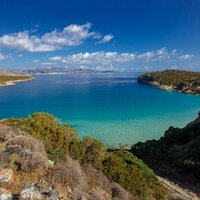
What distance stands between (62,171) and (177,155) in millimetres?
16281

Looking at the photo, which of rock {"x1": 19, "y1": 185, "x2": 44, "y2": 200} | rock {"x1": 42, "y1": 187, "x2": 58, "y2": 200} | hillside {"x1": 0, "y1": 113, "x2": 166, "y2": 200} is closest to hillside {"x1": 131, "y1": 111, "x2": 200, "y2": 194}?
hillside {"x1": 0, "y1": 113, "x2": 166, "y2": 200}

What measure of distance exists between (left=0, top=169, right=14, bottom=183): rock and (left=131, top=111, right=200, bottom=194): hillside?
13.3 m

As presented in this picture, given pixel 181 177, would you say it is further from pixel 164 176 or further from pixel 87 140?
pixel 87 140

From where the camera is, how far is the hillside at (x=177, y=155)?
18.9 metres

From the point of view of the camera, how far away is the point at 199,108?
196 ft

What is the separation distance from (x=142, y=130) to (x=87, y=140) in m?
24.7

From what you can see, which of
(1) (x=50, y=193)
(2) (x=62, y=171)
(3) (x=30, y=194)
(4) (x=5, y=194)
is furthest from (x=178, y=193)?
(4) (x=5, y=194)

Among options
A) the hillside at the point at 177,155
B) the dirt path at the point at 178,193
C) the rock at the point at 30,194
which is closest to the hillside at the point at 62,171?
the rock at the point at 30,194

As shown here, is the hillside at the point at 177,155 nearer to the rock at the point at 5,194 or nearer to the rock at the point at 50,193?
the rock at the point at 50,193

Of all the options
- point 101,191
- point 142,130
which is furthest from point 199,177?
point 142,130

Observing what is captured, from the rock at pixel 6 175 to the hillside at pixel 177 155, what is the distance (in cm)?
1335

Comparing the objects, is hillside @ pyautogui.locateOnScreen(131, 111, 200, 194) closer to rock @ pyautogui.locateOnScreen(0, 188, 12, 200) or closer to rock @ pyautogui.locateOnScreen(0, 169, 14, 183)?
rock @ pyautogui.locateOnScreen(0, 169, 14, 183)

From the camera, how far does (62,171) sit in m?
8.38

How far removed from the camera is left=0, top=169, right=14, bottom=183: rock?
7.70 metres
